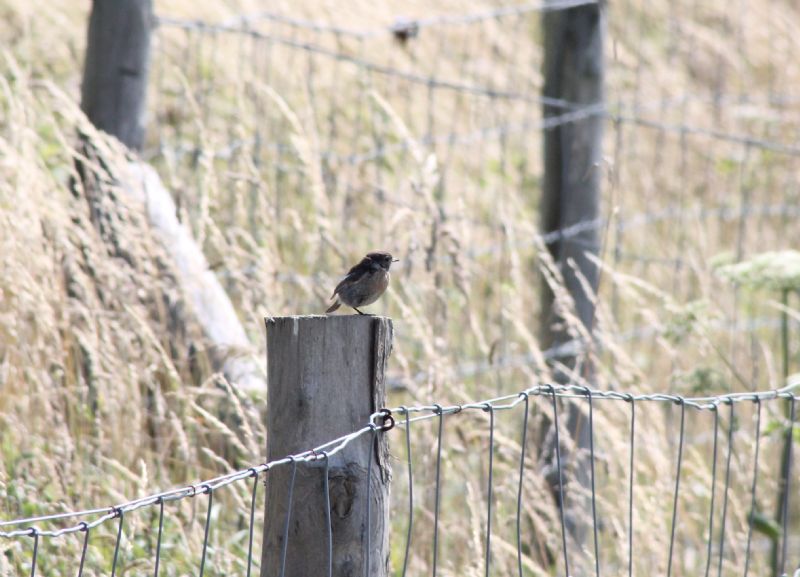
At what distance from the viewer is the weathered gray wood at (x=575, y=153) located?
4.27 metres

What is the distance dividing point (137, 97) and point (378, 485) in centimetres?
228

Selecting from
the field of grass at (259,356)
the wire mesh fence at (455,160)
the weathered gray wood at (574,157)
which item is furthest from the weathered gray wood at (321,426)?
the weathered gray wood at (574,157)

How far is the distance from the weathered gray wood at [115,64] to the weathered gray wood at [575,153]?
156 cm

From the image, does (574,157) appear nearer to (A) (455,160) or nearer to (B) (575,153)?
(B) (575,153)

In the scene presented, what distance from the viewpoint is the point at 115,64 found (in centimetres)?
380

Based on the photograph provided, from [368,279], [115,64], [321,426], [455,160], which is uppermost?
[455,160]

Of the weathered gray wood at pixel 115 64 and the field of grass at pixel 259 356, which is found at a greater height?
the weathered gray wood at pixel 115 64

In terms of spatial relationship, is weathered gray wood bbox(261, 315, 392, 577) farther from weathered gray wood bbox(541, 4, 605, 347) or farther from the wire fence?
weathered gray wood bbox(541, 4, 605, 347)

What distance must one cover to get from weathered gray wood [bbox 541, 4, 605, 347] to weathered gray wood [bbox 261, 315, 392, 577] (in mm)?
2348

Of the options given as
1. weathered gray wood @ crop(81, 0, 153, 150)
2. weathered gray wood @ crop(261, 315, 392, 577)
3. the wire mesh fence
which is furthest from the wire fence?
weathered gray wood @ crop(81, 0, 153, 150)

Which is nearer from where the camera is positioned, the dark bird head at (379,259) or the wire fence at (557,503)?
the dark bird head at (379,259)

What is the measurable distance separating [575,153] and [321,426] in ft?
8.57

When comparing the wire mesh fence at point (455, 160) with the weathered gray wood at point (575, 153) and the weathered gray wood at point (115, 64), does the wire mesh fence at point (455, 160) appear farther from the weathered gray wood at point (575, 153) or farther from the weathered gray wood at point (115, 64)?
the weathered gray wood at point (115, 64)

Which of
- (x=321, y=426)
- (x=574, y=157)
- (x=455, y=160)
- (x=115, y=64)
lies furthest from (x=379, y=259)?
(x=455, y=160)
